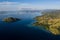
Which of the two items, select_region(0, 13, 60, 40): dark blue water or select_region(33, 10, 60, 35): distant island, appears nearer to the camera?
select_region(0, 13, 60, 40): dark blue water

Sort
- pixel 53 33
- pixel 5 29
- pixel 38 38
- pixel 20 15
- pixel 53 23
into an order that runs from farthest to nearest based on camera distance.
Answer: pixel 20 15, pixel 53 23, pixel 5 29, pixel 53 33, pixel 38 38

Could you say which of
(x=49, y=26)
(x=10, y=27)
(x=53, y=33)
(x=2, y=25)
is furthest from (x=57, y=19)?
(x=2, y=25)

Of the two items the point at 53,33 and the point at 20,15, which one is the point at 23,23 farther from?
the point at 53,33

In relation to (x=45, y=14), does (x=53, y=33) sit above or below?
below

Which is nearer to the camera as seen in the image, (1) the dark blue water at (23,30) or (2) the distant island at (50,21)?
(1) the dark blue water at (23,30)
